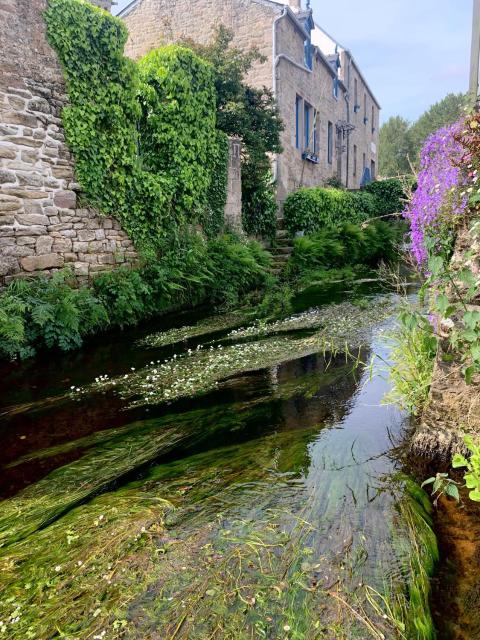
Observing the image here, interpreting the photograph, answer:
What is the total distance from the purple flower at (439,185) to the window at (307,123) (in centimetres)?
1712

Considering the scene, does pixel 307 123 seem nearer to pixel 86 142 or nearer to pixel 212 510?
pixel 86 142

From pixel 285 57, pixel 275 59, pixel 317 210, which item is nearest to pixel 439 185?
pixel 317 210

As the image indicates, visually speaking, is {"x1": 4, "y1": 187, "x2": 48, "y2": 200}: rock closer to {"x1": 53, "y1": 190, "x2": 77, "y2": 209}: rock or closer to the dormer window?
{"x1": 53, "y1": 190, "x2": 77, "y2": 209}: rock

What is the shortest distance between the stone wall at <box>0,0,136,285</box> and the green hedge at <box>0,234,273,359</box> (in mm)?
435

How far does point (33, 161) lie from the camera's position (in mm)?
6719

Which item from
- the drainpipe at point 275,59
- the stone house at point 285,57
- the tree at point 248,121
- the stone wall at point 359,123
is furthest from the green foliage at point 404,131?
the tree at point 248,121

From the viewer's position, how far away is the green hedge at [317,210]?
13977 mm

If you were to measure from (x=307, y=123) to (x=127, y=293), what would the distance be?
15.1m

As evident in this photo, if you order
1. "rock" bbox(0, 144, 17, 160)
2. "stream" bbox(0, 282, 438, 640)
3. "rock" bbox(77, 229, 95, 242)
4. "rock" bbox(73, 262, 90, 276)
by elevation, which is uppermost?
"rock" bbox(0, 144, 17, 160)

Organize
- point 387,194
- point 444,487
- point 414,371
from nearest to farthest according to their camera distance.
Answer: point 444,487 → point 414,371 → point 387,194

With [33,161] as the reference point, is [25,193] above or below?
below

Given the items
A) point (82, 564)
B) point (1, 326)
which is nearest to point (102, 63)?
point (1, 326)

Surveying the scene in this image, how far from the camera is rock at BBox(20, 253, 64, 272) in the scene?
6645mm

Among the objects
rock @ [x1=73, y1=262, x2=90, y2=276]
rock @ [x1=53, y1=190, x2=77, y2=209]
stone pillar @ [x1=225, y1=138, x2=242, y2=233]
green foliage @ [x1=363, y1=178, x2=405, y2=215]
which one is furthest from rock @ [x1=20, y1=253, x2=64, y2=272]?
green foliage @ [x1=363, y1=178, x2=405, y2=215]
